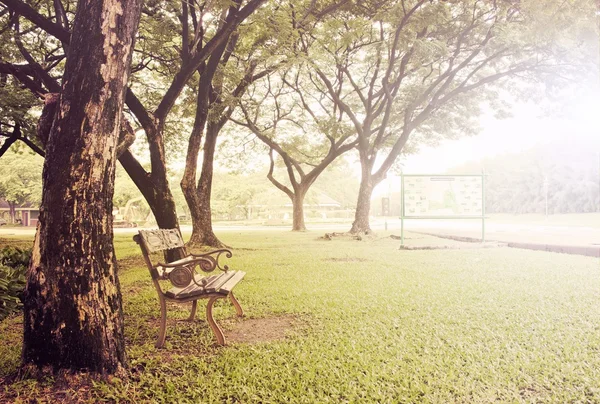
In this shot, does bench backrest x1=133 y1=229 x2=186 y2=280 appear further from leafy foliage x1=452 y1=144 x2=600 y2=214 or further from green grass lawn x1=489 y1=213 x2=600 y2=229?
leafy foliage x1=452 y1=144 x2=600 y2=214

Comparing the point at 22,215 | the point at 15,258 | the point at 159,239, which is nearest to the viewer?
the point at 159,239

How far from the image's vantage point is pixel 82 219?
3.16 m

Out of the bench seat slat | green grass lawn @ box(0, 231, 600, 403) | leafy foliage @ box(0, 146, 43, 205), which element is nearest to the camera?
green grass lawn @ box(0, 231, 600, 403)

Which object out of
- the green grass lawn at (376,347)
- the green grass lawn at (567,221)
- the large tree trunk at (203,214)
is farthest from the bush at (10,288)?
the green grass lawn at (567,221)

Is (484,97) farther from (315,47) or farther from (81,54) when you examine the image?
(81,54)

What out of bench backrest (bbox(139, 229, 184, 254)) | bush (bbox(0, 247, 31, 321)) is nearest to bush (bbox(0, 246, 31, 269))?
bush (bbox(0, 247, 31, 321))

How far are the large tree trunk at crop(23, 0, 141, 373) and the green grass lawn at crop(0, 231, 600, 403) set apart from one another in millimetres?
290

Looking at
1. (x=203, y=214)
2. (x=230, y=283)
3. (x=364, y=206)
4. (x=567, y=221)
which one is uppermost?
(x=364, y=206)

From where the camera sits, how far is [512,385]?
3180 millimetres

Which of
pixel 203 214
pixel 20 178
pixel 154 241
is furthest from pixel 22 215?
pixel 154 241

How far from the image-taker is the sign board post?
45.0 ft

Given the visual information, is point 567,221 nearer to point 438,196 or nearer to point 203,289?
point 438,196

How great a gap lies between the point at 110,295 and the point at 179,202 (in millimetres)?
45475

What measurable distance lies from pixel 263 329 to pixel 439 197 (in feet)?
33.6
